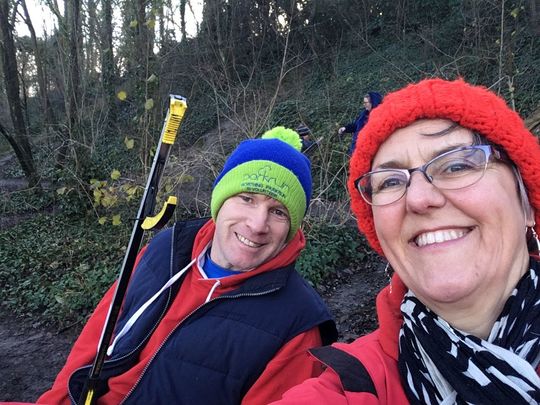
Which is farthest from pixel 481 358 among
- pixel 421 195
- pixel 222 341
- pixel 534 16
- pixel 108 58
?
pixel 534 16

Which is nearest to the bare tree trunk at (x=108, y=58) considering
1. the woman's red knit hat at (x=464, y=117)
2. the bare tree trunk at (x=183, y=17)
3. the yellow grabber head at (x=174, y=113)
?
the bare tree trunk at (x=183, y=17)

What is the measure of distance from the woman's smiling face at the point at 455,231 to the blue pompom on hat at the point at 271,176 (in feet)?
2.95

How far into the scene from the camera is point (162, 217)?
1809mm

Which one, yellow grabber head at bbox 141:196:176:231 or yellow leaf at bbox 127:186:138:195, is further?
yellow leaf at bbox 127:186:138:195

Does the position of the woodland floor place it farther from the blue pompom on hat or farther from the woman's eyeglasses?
the woman's eyeglasses

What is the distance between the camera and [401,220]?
1352 millimetres

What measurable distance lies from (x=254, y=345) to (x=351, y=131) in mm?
7048

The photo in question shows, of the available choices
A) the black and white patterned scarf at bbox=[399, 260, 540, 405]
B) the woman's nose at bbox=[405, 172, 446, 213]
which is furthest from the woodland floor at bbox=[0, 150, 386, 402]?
the woman's nose at bbox=[405, 172, 446, 213]

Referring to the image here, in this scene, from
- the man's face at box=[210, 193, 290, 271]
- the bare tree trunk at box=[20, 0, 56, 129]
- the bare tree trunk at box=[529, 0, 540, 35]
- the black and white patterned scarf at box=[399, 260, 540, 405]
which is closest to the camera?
the black and white patterned scarf at box=[399, 260, 540, 405]

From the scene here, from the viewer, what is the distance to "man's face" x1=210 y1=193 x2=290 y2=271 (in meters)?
2.18

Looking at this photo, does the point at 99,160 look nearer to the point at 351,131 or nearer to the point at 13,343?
the point at 13,343

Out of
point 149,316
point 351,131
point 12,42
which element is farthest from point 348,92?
point 149,316

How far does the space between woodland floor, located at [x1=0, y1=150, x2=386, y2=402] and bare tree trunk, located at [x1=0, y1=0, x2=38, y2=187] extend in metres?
5.75

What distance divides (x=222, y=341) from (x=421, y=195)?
43.8 inches
